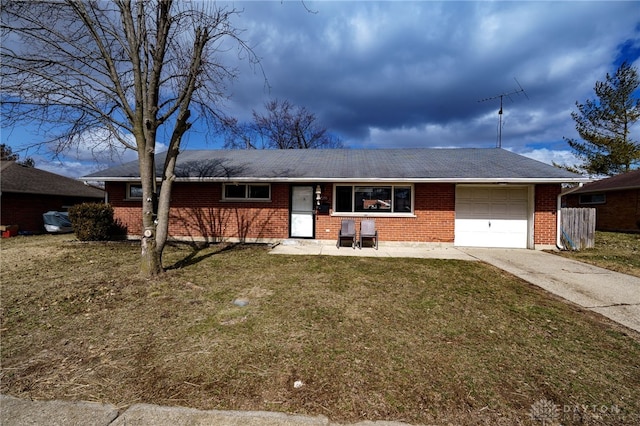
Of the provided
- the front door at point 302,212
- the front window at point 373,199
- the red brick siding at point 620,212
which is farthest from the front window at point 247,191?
the red brick siding at point 620,212

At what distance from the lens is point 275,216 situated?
33.4 ft

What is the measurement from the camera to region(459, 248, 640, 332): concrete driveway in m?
4.31

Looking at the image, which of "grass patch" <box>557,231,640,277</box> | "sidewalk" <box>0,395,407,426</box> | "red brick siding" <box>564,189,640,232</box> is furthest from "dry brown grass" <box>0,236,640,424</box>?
"red brick siding" <box>564,189,640,232</box>

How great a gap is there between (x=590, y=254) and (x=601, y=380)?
331 inches

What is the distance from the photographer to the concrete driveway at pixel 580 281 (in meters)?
4.31

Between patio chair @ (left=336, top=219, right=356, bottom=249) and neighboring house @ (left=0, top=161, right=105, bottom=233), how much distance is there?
15.3 m

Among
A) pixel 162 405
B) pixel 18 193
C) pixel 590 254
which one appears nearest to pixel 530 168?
pixel 590 254

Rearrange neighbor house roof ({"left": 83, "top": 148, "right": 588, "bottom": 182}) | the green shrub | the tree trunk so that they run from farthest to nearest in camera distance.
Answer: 1. the green shrub
2. neighbor house roof ({"left": 83, "top": 148, "right": 588, "bottom": 182})
3. the tree trunk

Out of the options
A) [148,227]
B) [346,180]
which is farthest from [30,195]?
[346,180]

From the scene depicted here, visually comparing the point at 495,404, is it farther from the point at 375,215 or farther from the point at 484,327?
the point at 375,215

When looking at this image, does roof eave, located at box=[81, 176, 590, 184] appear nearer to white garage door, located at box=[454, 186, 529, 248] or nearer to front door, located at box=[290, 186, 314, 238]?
front door, located at box=[290, 186, 314, 238]

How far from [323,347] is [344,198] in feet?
23.7

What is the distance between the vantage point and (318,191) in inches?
383

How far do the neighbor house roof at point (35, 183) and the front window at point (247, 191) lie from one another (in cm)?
941
